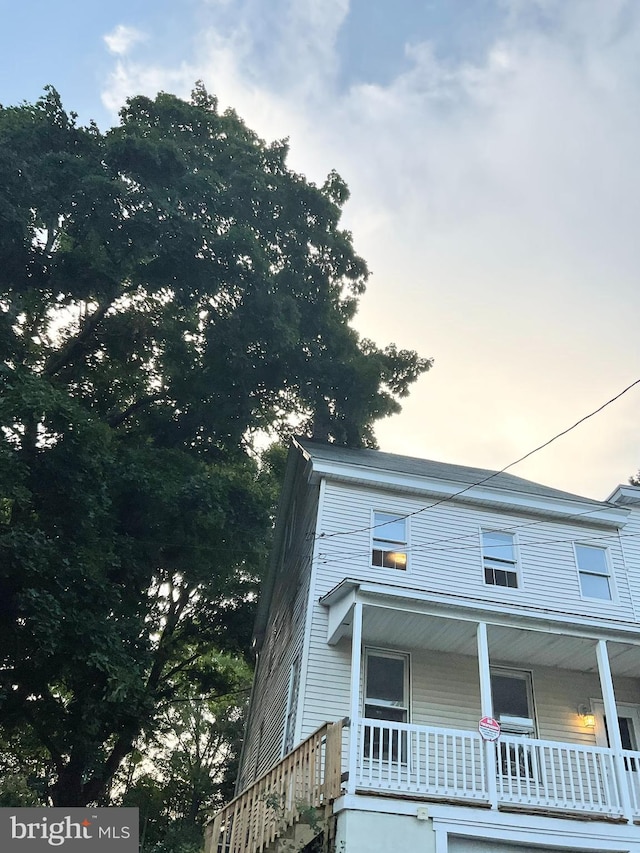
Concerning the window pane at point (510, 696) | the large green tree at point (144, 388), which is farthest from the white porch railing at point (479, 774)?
the large green tree at point (144, 388)

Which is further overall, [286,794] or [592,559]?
[592,559]

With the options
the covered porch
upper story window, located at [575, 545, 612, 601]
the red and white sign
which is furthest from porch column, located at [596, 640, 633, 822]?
upper story window, located at [575, 545, 612, 601]

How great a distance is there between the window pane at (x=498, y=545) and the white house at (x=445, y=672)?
0.15 feet

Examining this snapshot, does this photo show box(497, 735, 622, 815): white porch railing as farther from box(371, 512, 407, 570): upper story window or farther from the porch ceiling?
box(371, 512, 407, 570): upper story window

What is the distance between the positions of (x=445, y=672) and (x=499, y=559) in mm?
2814

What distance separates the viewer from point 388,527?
13344 mm

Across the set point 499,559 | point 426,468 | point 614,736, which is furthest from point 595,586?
point 426,468

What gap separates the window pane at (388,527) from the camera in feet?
43.2

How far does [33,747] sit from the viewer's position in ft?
66.9

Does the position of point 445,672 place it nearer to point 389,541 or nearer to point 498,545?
point 389,541

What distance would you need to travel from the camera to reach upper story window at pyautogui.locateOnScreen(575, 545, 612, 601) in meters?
13.4

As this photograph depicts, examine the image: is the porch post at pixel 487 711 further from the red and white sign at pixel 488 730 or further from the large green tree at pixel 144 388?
the large green tree at pixel 144 388

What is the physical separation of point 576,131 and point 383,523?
33.3ft

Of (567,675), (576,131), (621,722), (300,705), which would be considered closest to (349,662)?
(300,705)
